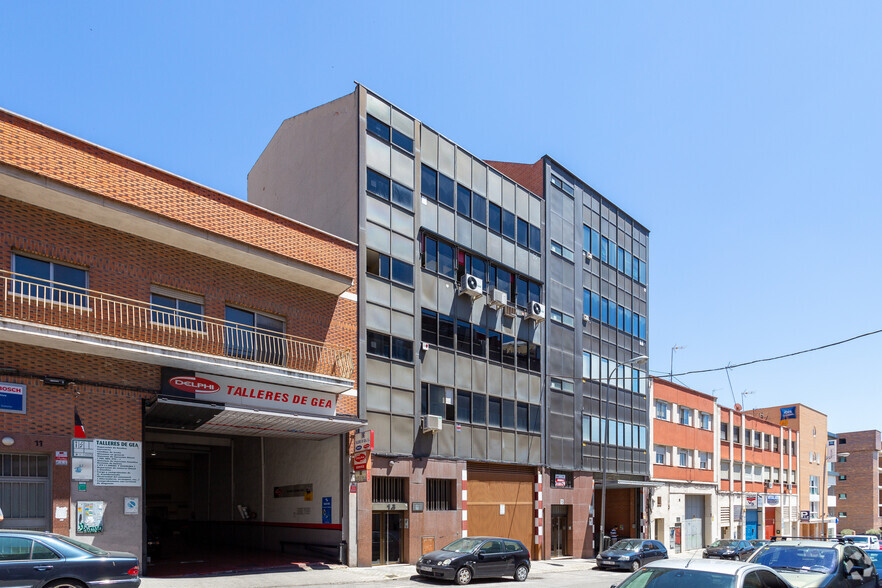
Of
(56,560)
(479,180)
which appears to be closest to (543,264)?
(479,180)

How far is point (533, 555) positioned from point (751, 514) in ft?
105

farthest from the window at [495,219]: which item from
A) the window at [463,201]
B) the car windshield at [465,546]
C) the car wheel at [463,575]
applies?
the car wheel at [463,575]

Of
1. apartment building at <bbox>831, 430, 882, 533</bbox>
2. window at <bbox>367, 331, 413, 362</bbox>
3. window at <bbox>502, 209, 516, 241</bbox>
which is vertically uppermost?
window at <bbox>502, 209, 516, 241</bbox>

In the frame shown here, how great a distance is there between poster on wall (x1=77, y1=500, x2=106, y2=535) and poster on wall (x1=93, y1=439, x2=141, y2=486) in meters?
0.47

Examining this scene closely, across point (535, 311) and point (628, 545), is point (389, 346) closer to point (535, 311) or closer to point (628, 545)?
point (535, 311)

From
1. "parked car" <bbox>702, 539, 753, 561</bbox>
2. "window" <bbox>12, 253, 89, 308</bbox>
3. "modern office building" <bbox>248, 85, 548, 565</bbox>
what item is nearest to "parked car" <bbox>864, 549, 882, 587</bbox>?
"modern office building" <bbox>248, 85, 548, 565</bbox>

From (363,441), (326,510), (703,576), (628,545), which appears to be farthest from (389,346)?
(703,576)

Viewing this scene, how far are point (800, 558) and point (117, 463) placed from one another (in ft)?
48.1

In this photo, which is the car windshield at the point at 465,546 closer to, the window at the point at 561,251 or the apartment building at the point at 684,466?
the window at the point at 561,251

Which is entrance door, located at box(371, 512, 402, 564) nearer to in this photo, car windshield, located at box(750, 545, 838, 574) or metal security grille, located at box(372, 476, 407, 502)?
metal security grille, located at box(372, 476, 407, 502)

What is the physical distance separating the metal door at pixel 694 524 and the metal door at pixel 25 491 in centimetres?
3991

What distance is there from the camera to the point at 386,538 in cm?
2580

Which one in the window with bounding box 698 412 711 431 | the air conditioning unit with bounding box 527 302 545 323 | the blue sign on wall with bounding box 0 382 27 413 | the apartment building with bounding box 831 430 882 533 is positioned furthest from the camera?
the apartment building with bounding box 831 430 882 533

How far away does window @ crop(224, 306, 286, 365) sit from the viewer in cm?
2172
